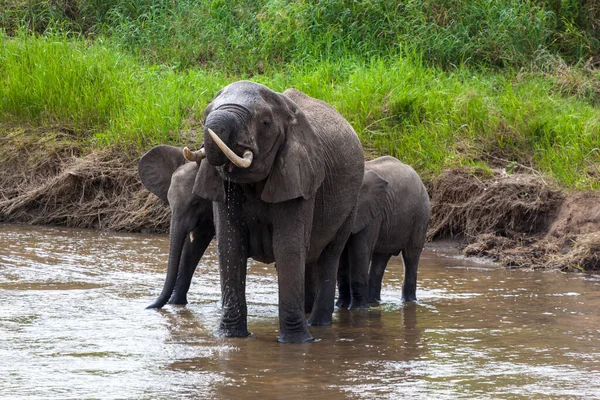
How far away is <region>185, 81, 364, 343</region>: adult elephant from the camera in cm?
600

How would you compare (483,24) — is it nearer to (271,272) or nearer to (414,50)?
(414,50)

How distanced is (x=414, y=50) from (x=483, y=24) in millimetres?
1358

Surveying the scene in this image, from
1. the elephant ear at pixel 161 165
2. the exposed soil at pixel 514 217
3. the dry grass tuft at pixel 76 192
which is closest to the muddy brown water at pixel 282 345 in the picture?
the exposed soil at pixel 514 217

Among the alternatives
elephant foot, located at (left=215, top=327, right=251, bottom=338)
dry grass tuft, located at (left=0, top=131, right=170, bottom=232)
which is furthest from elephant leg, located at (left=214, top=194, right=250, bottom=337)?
dry grass tuft, located at (left=0, top=131, right=170, bottom=232)

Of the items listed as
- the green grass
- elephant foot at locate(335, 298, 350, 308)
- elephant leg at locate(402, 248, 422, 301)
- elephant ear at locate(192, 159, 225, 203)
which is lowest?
elephant foot at locate(335, 298, 350, 308)

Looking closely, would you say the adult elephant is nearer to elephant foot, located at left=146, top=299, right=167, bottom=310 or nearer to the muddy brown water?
the muddy brown water

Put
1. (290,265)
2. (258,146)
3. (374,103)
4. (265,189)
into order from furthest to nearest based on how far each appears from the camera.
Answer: (374,103), (290,265), (265,189), (258,146)

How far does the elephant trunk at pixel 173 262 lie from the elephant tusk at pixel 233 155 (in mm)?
1804

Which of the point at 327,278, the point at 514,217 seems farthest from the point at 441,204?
the point at 327,278

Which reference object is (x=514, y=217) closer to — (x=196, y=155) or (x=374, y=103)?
(x=374, y=103)

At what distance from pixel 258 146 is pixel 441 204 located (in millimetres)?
5009

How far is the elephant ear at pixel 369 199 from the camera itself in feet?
26.7

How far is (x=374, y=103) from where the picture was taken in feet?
39.3

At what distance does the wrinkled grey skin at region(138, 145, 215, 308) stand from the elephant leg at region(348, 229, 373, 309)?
1047mm
